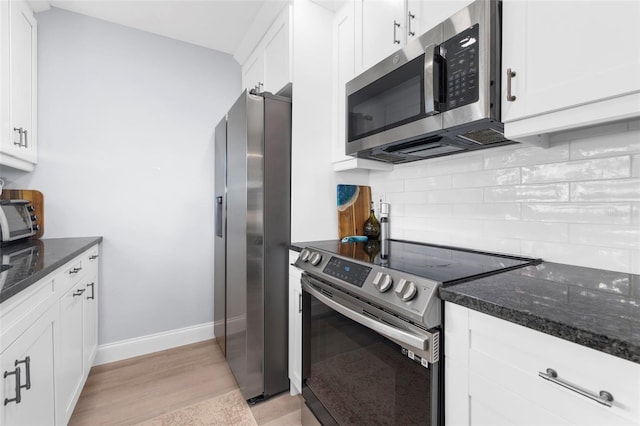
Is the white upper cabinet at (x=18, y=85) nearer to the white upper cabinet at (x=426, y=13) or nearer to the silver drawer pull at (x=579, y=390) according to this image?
the white upper cabinet at (x=426, y=13)

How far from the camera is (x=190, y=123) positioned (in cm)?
254

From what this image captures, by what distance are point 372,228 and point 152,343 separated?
6.71ft

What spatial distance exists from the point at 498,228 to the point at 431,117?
0.62 metres

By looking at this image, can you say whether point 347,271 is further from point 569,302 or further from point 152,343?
point 152,343

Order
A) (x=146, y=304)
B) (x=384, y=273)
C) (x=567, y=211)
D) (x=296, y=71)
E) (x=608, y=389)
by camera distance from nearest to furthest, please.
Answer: (x=608, y=389) < (x=384, y=273) < (x=567, y=211) < (x=296, y=71) < (x=146, y=304)

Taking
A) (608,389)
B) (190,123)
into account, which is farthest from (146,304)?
(608,389)

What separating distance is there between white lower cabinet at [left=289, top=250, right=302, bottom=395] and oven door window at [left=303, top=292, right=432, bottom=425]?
14 centimetres

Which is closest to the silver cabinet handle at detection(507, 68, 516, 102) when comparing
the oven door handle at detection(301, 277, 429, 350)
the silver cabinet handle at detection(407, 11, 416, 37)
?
the silver cabinet handle at detection(407, 11, 416, 37)

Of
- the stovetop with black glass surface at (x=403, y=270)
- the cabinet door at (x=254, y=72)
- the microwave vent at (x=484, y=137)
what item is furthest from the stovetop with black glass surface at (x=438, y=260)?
the cabinet door at (x=254, y=72)

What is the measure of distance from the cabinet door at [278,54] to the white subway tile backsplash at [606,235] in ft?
5.31

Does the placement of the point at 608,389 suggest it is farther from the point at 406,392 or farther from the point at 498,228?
the point at 498,228

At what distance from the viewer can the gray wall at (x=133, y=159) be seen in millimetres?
2105

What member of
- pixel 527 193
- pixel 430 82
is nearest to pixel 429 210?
pixel 527 193

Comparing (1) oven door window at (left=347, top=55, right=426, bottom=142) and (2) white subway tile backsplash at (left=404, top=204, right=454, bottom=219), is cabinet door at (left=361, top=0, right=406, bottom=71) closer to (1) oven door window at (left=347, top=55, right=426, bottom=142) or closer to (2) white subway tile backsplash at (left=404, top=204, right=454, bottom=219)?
(1) oven door window at (left=347, top=55, right=426, bottom=142)
